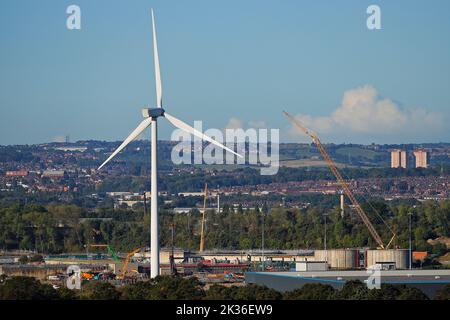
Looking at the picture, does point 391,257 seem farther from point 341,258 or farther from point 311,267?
point 311,267

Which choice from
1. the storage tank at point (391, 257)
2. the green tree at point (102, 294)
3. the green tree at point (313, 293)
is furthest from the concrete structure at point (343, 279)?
the storage tank at point (391, 257)

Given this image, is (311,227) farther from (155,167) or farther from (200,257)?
(155,167)

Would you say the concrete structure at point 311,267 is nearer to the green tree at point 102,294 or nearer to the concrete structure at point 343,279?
the concrete structure at point 343,279

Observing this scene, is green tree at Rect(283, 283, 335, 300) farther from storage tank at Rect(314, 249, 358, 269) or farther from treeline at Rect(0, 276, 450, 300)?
storage tank at Rect(314, 249, 358, 269)

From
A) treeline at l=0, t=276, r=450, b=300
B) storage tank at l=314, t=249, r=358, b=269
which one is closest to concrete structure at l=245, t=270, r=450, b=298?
treeline at l=0, t=276, r=450, b=300
